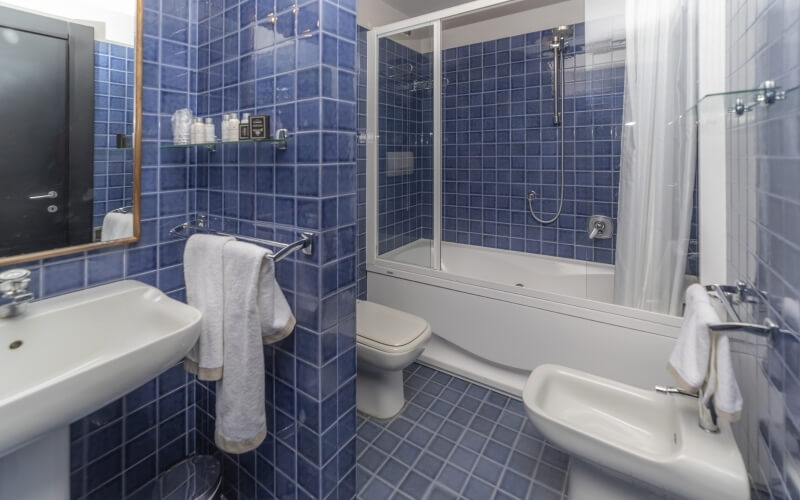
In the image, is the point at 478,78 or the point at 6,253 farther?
the point at 478,78

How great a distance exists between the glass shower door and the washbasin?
1635mm

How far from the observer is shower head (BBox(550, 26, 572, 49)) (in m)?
2.61

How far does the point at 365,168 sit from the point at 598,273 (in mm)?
1564

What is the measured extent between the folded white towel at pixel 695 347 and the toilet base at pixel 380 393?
124 cm

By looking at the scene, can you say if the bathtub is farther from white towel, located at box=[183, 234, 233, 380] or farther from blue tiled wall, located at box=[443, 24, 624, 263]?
white towel, located at box=[183, 234, 233, 380]

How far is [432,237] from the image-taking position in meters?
2.58

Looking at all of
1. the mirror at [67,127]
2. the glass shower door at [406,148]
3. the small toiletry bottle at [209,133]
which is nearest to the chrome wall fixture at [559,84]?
the glass shower door at [406,148]

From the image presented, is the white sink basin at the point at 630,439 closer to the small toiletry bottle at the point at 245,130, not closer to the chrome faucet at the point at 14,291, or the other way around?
the small toiletry bottle at the point at 245,130

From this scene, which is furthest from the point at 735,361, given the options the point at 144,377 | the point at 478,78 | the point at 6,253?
the point at 478,78

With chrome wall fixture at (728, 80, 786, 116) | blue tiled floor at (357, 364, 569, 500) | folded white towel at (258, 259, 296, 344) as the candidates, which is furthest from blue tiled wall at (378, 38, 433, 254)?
chrome wall fixture at (728, 80, 786, 116)

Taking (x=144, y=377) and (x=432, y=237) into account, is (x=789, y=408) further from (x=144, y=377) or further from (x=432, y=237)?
(x=432, y=237)

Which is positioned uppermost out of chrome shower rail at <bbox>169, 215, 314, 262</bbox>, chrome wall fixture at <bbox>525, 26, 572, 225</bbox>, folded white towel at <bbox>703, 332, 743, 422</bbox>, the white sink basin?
chrome wall fixture at <bbox>525, 26, 572, 225</bbox>

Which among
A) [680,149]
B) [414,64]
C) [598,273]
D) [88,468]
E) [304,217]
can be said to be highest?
[414,64]

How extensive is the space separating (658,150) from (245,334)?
1.76 m
